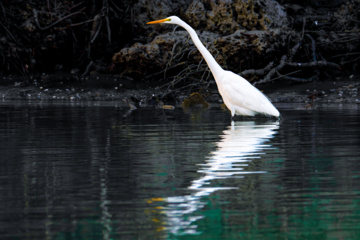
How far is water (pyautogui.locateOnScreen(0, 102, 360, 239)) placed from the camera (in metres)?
3.83

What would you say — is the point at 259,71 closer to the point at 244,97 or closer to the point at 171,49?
the point at 171,49

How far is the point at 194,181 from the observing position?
5312mm

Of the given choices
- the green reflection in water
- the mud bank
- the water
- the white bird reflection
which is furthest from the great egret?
the green reflection in water

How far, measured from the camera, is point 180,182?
5301 mm

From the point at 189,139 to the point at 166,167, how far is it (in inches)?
98.2

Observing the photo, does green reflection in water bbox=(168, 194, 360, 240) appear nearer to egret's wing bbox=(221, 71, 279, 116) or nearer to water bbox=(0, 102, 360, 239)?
water bbox=(0, 102, 360, 239)

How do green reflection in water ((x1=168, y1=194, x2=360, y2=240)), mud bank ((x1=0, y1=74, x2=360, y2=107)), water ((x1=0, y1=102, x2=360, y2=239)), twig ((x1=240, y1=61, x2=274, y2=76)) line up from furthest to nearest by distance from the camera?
twig ((x1=240, y1=61, x2=274, y2=76)) < mud bank ((x1=0, y1=74, x2=360, y2=107)) < water ((x1=0, y1=102, x2=360, y2=239)) < green reflection in water ((x1=168, y1=194, x2=360, y2=240))

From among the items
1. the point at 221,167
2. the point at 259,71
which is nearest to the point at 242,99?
the point at 259,71

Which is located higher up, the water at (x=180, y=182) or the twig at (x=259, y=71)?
the twig at (x=259, y=71)

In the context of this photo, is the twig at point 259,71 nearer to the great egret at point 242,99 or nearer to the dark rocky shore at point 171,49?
the dark rocky shore at point 171,49

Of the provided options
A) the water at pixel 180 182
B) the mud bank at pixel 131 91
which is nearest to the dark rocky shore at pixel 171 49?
the mud bank at pixel 131 91

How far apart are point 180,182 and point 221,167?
84 centimetres

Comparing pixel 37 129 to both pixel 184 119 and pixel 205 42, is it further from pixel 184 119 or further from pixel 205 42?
pixel 205 42

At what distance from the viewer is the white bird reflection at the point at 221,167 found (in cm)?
402
